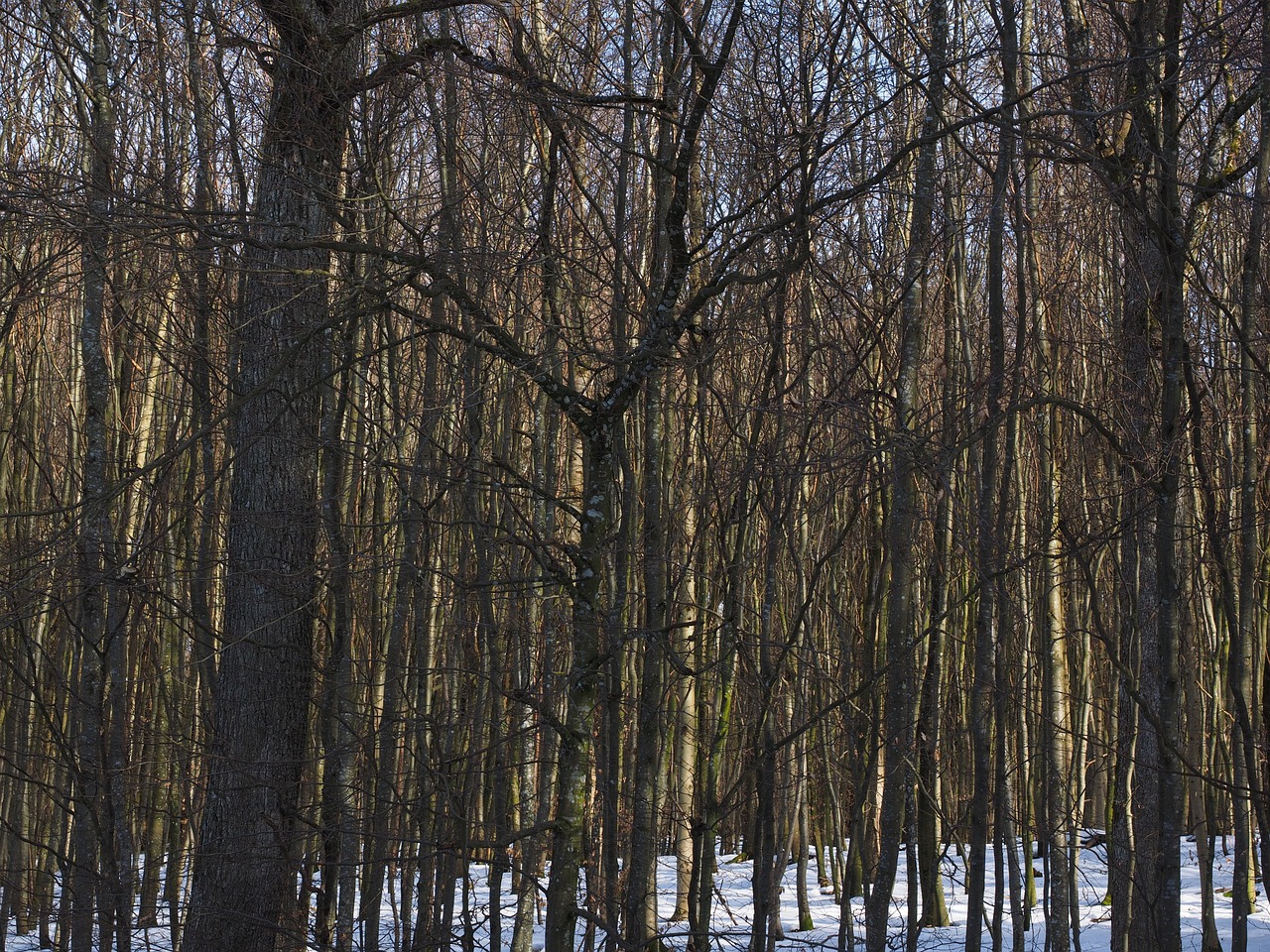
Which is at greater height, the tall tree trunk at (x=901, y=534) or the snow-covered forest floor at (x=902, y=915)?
the tall tree trunk at (x=901, y=534)

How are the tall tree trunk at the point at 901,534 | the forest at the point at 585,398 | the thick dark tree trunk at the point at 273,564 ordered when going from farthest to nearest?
the thick dark tree trunk at the point at 273,564, the tall tree trunk at the point at 901,534, the forest at the point at 585,398

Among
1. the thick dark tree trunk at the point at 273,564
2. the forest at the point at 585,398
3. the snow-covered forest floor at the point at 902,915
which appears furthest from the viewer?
the snow-covered forest floor at the point at 902,915

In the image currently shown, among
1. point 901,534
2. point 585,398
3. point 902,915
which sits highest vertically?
point 585,398

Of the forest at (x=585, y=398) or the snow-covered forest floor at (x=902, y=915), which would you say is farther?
the snow-covered forest floor at (x=902, y=915)

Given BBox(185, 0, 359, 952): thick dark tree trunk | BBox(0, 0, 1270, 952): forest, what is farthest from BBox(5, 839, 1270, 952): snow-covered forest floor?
BBox(185, 0, 359, 952): thick dark tree trunk

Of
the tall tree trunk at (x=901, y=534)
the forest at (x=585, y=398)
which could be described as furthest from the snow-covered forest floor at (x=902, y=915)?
the tall tree trunk at (x=901, y=534)

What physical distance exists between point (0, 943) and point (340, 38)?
22.3 ft

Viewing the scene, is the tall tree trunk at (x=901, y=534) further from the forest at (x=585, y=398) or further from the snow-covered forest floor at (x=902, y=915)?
the snow-covered forest floor at (x=902, y=915)

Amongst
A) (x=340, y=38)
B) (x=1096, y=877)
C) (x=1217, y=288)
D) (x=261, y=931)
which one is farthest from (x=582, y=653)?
(x=1096, y=877)

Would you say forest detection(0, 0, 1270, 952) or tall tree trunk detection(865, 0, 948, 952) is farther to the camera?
tall tree trunk detection(865, 0, 948, 952)

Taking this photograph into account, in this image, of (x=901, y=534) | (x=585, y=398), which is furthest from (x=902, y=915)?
(x=585, y=398)

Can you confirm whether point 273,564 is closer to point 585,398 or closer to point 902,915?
point 585,398

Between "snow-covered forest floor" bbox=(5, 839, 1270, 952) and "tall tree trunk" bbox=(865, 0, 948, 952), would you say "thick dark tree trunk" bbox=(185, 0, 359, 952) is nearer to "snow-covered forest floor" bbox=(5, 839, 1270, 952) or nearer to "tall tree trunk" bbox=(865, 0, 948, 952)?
"snow-covered forest floor" bbox=(5, 839, 1270, 952)

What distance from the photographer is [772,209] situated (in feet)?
15.1
